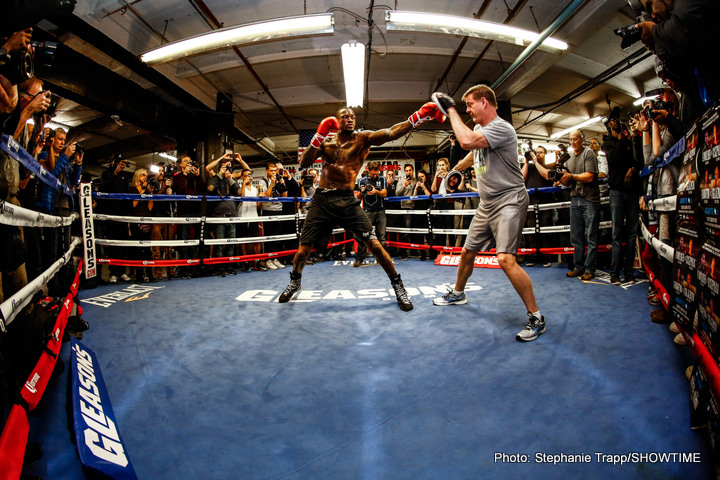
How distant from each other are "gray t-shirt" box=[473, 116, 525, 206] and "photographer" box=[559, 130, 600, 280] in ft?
6.53

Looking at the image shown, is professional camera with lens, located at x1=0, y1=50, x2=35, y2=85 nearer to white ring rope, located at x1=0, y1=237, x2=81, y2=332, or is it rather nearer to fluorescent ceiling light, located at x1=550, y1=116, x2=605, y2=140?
white ring rope, located at x1=0, y1=237, x2=81, y2=332

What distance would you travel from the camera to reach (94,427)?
1.01 meters

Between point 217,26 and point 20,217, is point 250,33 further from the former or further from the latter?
point 20,217

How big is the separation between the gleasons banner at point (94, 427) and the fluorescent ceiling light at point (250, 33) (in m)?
5.10

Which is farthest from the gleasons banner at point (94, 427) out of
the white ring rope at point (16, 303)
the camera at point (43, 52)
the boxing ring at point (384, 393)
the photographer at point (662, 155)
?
the photographer at point (662, 155)

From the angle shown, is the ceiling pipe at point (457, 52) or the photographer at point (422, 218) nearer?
the ceiling pipe at point (457, 52)

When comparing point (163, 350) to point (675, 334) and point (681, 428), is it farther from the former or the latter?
point (675, 334)

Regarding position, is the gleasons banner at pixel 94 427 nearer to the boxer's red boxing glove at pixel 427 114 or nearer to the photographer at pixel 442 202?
the boxer's red boxing glove at pixel 427 114

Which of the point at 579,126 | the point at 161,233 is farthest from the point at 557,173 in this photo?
the point at 579,126

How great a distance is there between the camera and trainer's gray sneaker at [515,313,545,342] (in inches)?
79.3

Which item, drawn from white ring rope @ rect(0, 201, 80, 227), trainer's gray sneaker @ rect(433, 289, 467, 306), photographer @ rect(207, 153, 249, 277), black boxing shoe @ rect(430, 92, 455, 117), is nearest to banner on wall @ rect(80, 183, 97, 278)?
photographer @ rect(207, 153, 249, 277)

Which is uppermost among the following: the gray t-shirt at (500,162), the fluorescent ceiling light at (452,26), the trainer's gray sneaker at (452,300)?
the fluorescent ceiling light at (452,26)

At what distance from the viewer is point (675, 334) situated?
1.95 metres

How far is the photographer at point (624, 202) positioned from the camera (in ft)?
11.3
